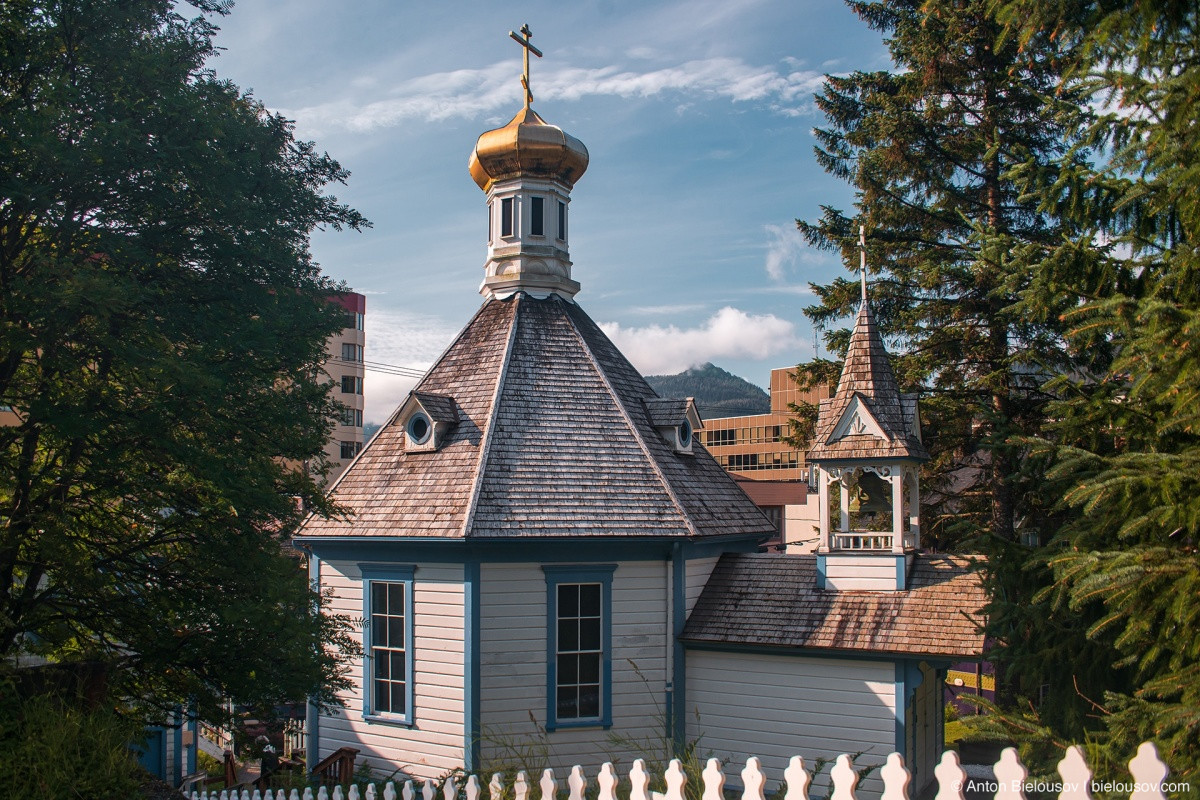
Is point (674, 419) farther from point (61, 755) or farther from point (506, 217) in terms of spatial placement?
point (61, 755)

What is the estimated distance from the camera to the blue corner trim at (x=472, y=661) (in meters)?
12.9

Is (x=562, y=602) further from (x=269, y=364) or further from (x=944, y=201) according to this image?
(x=944, y=201)

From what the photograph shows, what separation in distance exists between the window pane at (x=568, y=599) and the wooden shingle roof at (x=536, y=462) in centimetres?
100

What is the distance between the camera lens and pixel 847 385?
46.9ft

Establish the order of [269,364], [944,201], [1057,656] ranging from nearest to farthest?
1. [1057,656]
2. [269,364]
3. [944,201]


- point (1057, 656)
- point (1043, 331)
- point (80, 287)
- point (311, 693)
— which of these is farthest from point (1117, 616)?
point (1043, 331)

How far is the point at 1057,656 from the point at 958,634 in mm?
4150

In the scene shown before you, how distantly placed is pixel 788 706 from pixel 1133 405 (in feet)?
24.7

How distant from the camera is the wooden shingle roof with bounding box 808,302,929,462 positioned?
1357cm

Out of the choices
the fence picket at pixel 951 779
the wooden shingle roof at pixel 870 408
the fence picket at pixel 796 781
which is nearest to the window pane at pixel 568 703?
the wooden shingle roof at pixel 870 408

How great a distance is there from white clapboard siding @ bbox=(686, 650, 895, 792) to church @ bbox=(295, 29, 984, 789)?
0.03 metres

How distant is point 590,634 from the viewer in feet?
44.7

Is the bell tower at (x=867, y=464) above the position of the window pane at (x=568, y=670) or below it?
above

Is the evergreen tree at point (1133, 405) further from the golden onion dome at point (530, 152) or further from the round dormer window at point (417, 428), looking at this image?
the golden onion dome at point (530, 152)
